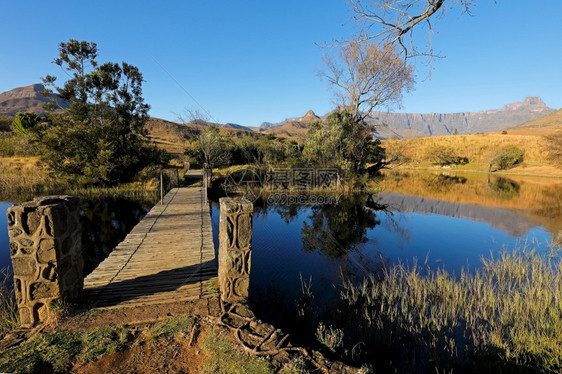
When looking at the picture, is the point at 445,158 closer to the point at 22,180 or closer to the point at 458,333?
the point at 458,333

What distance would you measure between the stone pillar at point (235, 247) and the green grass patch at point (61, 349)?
1431 millimetres

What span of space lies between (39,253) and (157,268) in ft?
7.10

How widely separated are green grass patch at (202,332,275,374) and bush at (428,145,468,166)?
49.9 metres

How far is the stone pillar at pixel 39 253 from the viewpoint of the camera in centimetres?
321

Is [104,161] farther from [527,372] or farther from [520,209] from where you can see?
[520,209]

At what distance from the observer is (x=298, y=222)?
12.0m

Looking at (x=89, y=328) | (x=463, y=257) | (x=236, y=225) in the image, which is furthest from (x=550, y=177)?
(x=89, y=328)

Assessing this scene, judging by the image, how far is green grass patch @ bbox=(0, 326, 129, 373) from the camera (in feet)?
8.63

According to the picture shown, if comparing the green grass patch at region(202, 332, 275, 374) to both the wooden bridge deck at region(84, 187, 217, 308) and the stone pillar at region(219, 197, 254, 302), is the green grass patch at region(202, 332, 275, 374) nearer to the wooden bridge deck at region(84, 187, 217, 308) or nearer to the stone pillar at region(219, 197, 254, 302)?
the stone pillar at region(219, 197, 254, 302)

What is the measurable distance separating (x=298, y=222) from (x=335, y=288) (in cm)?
599

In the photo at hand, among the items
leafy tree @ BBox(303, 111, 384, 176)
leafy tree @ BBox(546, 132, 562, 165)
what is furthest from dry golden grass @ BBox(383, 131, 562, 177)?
leafy tree @ BBox(303, 111, 384, 176)

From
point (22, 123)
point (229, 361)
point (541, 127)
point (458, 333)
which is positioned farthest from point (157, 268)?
point (541, 127)

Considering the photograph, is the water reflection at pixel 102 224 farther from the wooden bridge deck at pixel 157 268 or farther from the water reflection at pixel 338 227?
the water reflection at pixel 338 227

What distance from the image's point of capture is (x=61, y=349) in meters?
2.86
